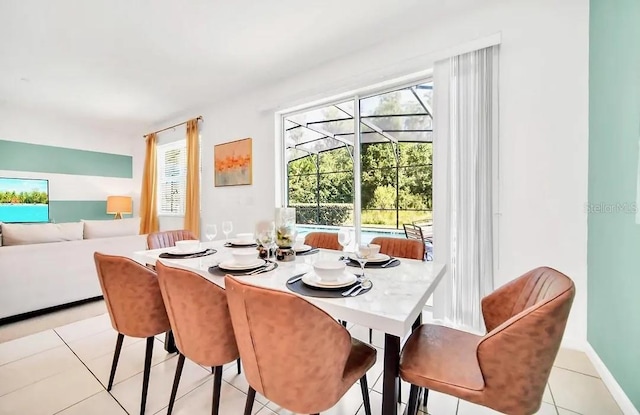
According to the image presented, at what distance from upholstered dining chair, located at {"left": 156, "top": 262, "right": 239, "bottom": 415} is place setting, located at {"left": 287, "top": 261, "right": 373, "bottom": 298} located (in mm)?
306

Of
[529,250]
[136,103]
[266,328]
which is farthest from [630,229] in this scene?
[136,103]

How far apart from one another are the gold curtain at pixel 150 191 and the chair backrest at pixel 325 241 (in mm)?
4225

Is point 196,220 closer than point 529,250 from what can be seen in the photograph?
No

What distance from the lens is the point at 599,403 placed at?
1.43 m

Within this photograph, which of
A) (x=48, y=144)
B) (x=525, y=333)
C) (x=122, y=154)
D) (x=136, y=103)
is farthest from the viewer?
(x=122, y=154)

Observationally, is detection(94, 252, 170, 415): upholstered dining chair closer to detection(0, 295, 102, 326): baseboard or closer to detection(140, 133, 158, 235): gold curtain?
detection(0, 295, 102, 326): baseboard

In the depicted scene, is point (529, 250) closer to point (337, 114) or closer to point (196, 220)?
point (337, 114)

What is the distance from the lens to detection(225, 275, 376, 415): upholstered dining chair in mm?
814

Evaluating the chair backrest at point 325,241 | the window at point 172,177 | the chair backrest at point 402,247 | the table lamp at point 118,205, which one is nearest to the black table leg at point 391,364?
the chair backrest at point 402,247

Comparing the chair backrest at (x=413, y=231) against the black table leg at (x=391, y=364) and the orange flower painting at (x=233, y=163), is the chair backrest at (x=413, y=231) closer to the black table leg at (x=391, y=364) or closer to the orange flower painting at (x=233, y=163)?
the black table leg at (x=391, y=364)

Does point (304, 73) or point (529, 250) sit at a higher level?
point (304, 73)

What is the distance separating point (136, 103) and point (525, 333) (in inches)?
208

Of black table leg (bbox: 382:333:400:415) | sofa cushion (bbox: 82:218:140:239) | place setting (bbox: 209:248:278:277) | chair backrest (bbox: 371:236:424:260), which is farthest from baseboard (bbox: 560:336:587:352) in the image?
sofa cushion (bbox: 82:218:140:239)

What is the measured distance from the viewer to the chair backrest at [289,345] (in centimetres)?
81
